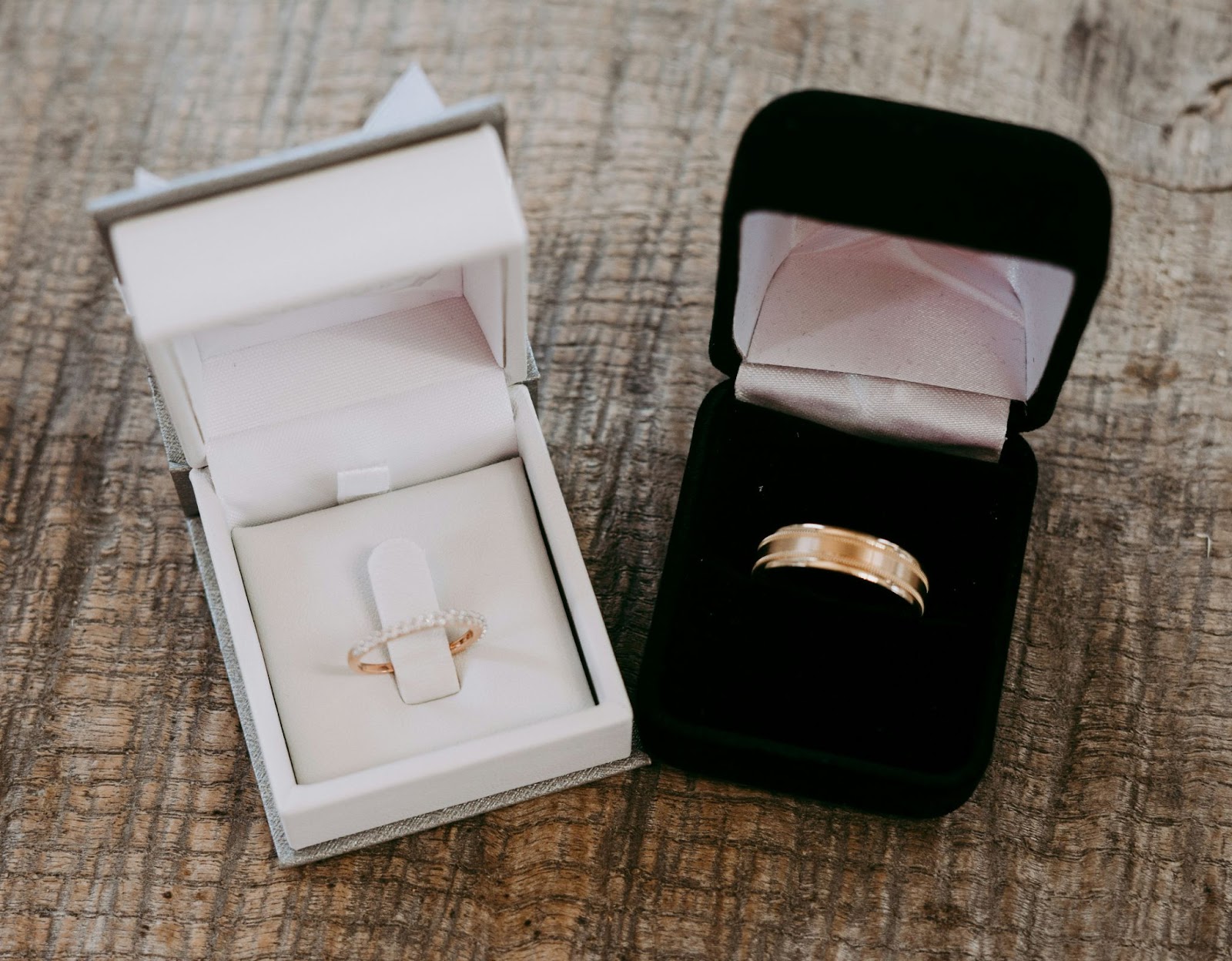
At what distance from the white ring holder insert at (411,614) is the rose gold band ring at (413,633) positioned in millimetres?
10

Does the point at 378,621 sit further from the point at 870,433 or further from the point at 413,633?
the point at 870,433

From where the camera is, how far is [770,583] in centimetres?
102

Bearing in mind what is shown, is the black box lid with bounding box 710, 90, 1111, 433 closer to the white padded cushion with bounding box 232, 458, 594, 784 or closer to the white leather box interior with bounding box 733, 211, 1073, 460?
the white leather box interior with bounding box 733, 211, 1073, 460

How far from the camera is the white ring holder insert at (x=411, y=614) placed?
0.97m

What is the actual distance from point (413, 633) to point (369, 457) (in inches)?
6.3

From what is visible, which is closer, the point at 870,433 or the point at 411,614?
the point at 411,614

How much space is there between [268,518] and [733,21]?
72cm

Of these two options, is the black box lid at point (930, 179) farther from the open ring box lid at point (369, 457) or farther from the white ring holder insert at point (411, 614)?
the white ring holder insert at point (411, 614)

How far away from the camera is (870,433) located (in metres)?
1.10

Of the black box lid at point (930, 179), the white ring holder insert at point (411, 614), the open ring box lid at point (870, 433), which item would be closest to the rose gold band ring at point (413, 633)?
the white ring holder insert at point (411, 614)

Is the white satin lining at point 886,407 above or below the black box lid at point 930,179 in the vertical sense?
below

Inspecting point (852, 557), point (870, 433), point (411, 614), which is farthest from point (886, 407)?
point (411, 614)

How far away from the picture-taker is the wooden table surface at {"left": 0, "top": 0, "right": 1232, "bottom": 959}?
3.39 feet

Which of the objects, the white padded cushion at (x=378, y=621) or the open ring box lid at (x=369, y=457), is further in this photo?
the white padded cushion at (x=378, y=621)
